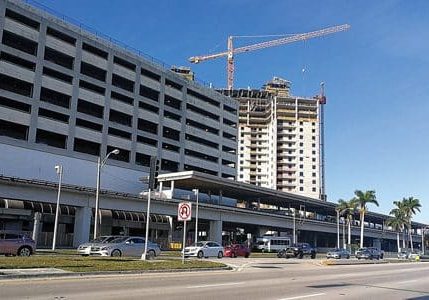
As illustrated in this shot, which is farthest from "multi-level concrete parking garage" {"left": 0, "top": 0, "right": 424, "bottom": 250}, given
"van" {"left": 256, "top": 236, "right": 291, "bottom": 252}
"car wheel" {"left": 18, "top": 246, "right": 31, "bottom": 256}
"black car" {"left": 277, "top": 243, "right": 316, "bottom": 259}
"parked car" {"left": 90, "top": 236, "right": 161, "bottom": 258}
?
"car wheel" {"left": 18, "top": 246, "right": 31, "bottom": 256}

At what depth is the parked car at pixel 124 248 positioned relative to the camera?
3460cm

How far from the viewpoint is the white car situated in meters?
45.4

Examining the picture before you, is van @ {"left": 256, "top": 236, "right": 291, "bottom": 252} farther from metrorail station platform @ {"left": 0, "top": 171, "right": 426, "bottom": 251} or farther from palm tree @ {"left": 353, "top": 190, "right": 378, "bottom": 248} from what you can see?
palm tree @ {"left": 353, "top": 190, "right": 378, "bottom": 248}

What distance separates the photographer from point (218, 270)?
29.5 meters

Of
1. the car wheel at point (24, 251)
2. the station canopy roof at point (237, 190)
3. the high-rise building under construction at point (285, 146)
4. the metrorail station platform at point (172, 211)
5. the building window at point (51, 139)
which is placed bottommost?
the car wheel at point (24, 251)

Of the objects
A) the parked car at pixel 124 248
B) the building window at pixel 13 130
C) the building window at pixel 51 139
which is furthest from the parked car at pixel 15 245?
the building window at pixel 51 139

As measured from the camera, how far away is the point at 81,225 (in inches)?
2427

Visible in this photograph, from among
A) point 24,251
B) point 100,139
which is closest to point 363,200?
point 100,139

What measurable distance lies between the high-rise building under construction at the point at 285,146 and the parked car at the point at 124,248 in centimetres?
14039

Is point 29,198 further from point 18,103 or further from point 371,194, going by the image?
point 371,194

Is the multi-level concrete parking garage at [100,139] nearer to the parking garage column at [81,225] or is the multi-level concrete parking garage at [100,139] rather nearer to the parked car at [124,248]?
the parking garage column at [81,225]

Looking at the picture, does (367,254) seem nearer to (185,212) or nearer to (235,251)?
(235,251)

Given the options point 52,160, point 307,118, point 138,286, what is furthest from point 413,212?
point 138,286

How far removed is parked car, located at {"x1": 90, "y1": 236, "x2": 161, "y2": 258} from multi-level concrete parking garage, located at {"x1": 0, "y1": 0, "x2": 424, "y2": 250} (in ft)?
77.7
